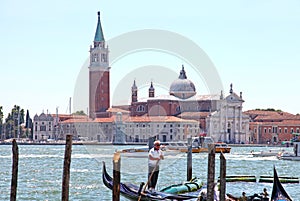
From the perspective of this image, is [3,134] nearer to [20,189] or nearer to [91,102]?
[91,102]

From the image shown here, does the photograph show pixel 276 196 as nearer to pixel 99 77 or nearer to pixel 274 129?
pixel 99 77

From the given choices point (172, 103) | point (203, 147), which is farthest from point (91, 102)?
point (203, 147)

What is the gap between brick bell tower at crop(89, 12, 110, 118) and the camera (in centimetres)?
5773

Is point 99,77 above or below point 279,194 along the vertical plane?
above

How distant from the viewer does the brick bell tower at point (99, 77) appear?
57731 mm

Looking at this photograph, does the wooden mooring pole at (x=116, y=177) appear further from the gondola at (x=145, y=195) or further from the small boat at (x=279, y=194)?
the small boat at (x=279, y=194)

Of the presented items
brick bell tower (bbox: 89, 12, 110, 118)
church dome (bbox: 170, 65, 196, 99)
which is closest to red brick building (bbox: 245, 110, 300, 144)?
church dome (bbox: 170, 65, 196, 99)

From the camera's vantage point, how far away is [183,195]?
9.78 metres

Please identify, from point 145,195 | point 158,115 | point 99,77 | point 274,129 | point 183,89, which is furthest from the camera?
point 274,129

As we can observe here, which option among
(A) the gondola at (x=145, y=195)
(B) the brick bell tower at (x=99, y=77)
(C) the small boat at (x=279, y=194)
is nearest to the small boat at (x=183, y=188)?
(A) the gondola at (x=145, y=195)

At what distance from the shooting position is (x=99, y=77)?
58938 mm

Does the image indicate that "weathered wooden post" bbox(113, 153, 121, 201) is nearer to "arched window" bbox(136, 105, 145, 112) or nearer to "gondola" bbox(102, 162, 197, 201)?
"gondola" bbox(102, 162, 197, 201)

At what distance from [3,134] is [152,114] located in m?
14.6

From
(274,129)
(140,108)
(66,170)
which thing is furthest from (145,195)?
(274,129)
